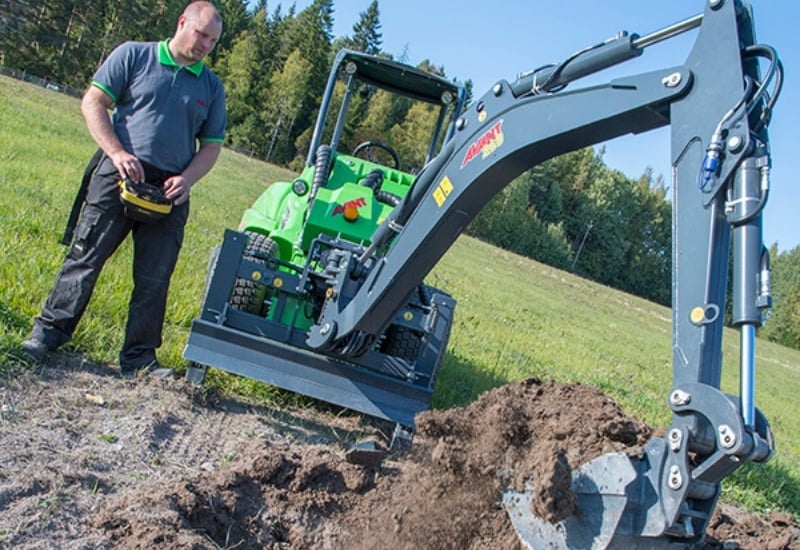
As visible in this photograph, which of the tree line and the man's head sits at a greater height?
the tree line

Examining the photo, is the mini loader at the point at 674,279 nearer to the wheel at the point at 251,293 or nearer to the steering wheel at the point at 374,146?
the wheel at the point at 251,293

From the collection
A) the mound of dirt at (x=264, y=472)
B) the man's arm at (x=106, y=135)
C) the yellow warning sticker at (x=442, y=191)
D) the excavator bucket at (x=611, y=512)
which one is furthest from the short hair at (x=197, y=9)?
the excavator bucket at (x=611, y=512)

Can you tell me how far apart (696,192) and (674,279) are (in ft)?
0.96

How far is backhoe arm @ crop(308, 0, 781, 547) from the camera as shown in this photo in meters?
2.23

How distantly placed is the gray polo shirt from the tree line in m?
39.4

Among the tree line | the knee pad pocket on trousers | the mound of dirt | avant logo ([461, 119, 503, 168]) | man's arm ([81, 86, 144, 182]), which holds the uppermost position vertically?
the tree line

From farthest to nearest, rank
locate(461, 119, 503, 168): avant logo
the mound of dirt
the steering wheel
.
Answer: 1. the steering wheel
2. locate(461, 119, 503, 168): avant logo
3. the mound of dirt

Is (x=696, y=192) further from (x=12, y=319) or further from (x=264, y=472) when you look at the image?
(x=12, y=319)

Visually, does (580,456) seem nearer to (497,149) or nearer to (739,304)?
(739,304)

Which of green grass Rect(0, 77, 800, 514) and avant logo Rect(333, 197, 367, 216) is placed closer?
green grass Rect(0, 77, 800, 514)

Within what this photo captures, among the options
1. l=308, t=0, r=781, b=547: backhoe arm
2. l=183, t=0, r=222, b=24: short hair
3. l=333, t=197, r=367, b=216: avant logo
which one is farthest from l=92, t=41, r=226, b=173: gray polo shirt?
l=308, t=0, r=781, b=547: backhoe arm

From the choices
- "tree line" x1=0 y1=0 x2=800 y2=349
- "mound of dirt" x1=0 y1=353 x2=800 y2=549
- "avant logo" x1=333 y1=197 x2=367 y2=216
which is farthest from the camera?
"tree line" x1=0 y1=0 x2=800 y2=349

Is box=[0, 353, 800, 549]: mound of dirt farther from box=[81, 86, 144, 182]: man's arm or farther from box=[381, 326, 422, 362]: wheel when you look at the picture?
box=[81, 86, 144, 182]: man's arm

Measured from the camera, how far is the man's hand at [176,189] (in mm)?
4646
